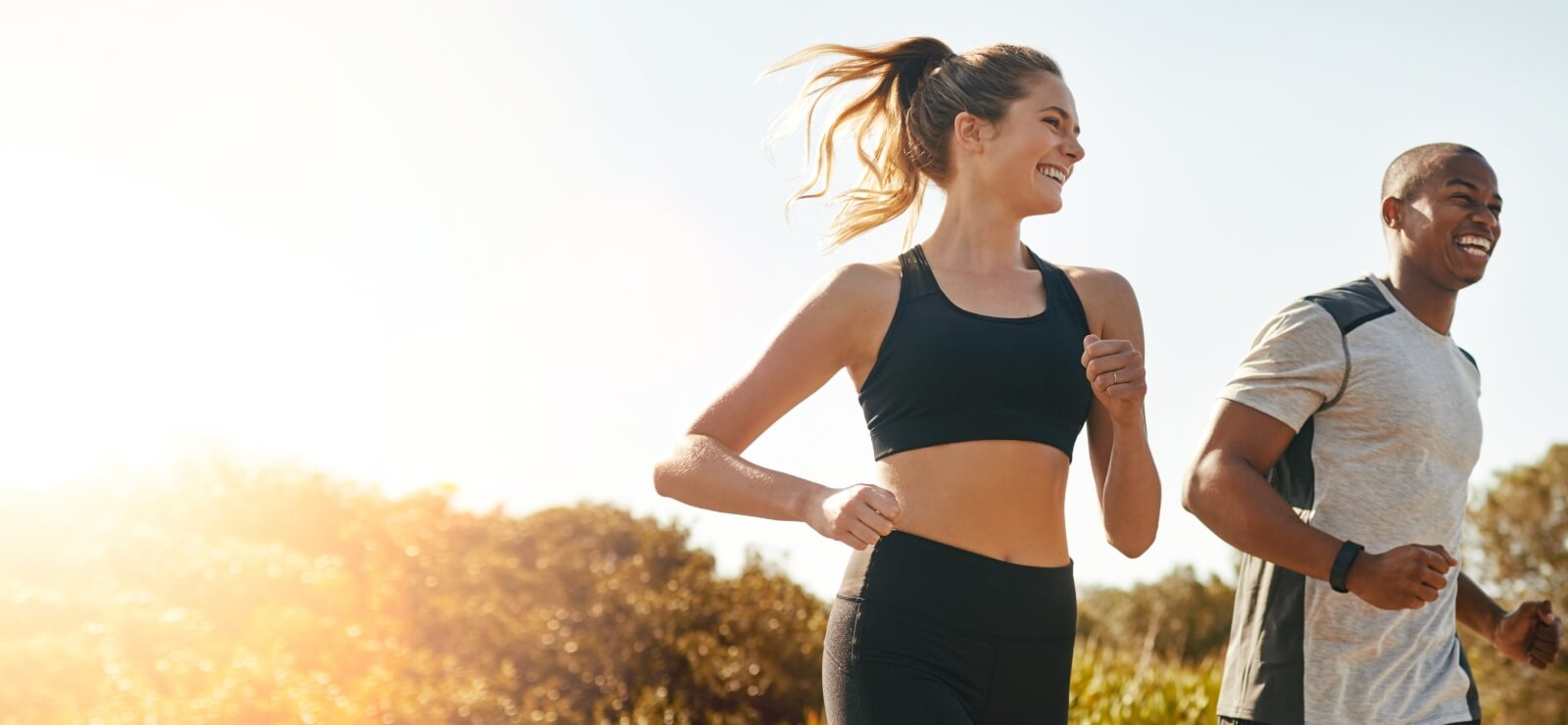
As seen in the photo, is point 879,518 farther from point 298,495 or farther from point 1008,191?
point 298,495

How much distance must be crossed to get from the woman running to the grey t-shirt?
510mm

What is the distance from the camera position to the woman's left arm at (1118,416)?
2232 mm

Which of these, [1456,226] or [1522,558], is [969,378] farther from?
[1522,558]

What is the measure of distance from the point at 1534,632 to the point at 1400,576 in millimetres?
852

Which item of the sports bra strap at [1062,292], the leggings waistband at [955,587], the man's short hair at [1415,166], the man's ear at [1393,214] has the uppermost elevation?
the man's short hair at [1415,166]

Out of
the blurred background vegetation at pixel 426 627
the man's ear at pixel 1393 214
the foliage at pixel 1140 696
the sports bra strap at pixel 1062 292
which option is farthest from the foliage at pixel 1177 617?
the sports bra strap at pixel 1062 292

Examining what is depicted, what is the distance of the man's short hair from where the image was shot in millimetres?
3273

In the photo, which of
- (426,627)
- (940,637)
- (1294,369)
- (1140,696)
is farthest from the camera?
(426,627)

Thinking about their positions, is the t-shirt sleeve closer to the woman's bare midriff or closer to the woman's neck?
the woman's neck

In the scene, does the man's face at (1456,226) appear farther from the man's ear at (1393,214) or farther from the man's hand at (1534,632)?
the man's hand at (1534,632)

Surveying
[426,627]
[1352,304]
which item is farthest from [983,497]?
[426,627]

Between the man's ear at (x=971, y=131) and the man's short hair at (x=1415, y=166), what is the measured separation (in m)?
1.23

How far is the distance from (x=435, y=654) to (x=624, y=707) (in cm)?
181

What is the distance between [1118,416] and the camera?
2367 millimetres
